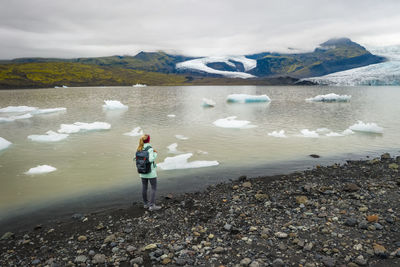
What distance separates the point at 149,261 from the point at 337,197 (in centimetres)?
716

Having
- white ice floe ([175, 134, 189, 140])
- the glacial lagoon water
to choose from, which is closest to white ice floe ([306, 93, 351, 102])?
the glacial lagoon water

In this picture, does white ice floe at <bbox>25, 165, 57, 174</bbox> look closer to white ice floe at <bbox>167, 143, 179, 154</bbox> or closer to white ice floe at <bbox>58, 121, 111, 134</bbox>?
white ice floe at <bbox>167, 143, 179, 154</bbox>

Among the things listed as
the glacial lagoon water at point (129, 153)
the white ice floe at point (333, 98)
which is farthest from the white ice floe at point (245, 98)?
the glacial lagoon water at point (129, 153)

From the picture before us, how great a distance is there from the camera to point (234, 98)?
57438 mm

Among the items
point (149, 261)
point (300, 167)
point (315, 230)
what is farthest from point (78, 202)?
point (300, 167)

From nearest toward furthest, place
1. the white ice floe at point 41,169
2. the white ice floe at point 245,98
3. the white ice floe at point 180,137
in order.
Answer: the white ice floe at point 41,169 < the white ice floe at point 180,137 < the white ice floe at point 245,98

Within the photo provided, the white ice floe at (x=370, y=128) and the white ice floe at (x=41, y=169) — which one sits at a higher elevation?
the white ice floe at (x=370, y=128)

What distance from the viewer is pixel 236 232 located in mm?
7172

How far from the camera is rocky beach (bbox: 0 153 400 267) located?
610 centimetres

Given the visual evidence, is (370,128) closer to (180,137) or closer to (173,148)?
(180,137)

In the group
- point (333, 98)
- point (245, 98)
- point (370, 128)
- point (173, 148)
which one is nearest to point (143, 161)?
point (173, 148)

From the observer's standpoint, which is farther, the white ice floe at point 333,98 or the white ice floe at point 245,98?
the white ice floe at point 333,98

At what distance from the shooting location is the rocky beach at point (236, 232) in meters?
6.10

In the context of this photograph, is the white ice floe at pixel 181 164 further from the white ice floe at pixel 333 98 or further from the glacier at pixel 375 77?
the glacier at pixel 375 77
